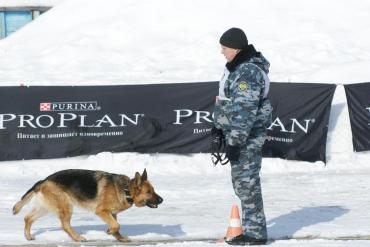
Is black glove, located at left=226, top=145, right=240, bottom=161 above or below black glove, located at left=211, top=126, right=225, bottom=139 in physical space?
below

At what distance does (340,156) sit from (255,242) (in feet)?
24.4

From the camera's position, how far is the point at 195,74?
20406 millimetres

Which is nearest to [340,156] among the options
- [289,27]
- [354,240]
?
[354,240]

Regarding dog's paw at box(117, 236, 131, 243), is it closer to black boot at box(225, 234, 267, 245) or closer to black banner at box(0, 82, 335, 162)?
black boot at box(225, 234, 267, 245)

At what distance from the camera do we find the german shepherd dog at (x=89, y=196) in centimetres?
841

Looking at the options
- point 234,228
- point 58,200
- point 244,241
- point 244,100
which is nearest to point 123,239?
point 58,200

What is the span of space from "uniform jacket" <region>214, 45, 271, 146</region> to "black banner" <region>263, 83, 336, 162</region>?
22.8 ft

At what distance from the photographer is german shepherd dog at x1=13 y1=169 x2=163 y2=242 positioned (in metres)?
8.41

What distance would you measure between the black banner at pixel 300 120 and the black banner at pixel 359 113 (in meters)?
0.43

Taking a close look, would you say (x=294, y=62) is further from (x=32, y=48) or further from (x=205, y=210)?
(x=205, y=210)

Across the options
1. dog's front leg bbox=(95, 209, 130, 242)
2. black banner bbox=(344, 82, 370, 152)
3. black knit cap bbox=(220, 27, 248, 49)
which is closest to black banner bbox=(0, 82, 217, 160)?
black banner bbox=(344, 82, 370, 152)

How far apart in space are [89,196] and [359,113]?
26.2 ft

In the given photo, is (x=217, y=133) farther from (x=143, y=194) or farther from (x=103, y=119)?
(x=103, y=119)

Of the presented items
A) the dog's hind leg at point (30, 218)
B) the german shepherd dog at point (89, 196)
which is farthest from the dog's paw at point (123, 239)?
the dog's hind leg at point (30, 218)
